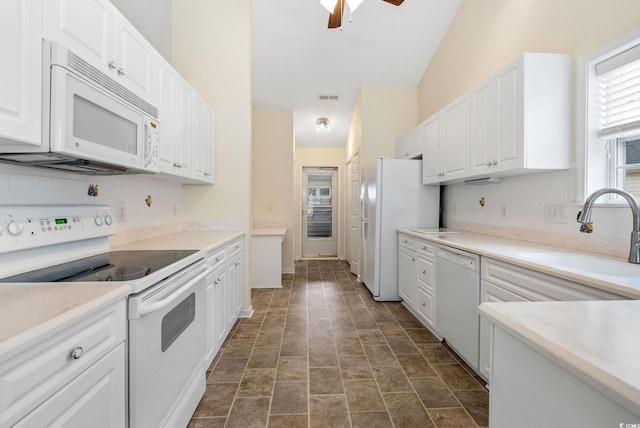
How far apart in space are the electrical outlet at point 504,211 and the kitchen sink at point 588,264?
75cm

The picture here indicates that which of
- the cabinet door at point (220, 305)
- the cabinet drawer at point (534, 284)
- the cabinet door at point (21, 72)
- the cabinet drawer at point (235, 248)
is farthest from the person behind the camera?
the cabinet drawer at point (235, 248)

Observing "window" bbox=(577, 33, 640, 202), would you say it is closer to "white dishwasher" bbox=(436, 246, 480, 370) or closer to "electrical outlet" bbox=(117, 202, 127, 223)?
"white dishwasher" bbox=(436, 246, 480, 370)

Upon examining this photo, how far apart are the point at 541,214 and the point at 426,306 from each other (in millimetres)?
1236

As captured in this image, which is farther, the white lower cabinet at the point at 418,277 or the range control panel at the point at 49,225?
the white lower cabinet at the point at 418,277

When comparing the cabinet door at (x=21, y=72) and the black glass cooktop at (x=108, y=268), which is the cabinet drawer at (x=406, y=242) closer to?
the black glass cooktop at (x=108, y=268)

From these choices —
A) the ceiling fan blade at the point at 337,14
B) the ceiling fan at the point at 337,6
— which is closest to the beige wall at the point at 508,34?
the ceiling fan at the point at 337,6

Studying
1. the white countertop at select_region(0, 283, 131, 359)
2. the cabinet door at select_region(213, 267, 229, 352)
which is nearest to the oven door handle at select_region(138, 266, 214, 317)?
the white countertop at select_region(0, 283, 131, 359)

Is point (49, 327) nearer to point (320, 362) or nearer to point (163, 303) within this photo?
point (163, 303)

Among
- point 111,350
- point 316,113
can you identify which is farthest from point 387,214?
point 111,350

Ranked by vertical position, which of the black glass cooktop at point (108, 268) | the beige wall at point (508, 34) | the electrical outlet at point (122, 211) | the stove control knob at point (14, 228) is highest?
the beige wall at point (508, 34)

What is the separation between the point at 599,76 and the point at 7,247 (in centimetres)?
318

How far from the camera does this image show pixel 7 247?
1097mm

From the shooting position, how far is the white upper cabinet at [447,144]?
260 centimetres

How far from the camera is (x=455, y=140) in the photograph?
8.99 feet
